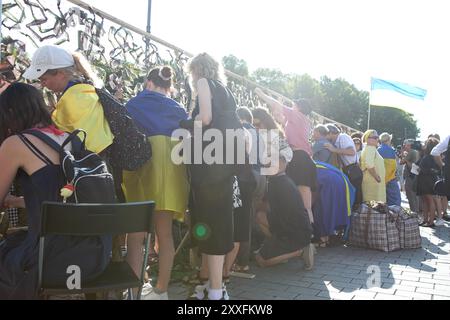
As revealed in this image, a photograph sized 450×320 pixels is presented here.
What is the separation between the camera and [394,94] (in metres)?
13.0

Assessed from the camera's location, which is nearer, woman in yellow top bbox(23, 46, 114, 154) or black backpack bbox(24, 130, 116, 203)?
black backpack bbox(24, 130, 116, 203)

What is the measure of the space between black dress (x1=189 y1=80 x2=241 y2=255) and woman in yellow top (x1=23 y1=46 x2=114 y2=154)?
2.32ft

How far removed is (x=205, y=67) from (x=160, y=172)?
2.81ft

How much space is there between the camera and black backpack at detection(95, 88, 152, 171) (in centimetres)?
303

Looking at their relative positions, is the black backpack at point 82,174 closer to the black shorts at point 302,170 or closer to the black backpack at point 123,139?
the black backpack at point 123,139

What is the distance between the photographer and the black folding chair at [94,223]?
A: 2090 mm

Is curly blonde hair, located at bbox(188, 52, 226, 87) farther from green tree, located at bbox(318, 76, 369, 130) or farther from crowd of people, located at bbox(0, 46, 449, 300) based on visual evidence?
green tree, located at bbox(318, 76, 369, 130)

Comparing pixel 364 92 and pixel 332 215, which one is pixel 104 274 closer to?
pixel 332 215

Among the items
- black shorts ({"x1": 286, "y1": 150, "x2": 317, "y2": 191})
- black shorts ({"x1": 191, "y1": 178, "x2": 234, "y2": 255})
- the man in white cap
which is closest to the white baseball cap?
black shorts ({"x1": 191, "y1": 178, "x2": 234, "y2": 255})

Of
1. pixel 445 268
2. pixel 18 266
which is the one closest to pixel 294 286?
pixel 445 268

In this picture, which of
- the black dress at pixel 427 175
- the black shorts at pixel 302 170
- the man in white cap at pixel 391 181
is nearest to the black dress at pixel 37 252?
the black shorts at pixel 302 170

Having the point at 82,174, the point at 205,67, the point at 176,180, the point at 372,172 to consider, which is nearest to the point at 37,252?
the point at 82,174

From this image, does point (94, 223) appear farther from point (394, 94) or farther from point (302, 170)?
point (394, 94)

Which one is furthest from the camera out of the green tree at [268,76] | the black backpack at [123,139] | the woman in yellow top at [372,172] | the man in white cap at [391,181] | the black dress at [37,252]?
the green tree at [268,76]
